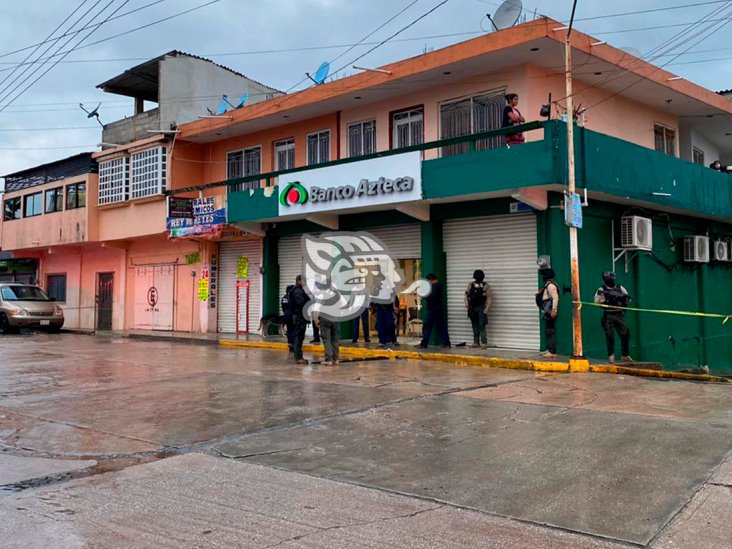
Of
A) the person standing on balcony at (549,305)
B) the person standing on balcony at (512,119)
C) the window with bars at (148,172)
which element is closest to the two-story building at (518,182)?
the person standing on balcony at (512,119)

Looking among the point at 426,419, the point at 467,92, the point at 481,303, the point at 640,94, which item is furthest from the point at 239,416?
the point at 640,94

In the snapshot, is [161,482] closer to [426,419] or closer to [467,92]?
[426,419]

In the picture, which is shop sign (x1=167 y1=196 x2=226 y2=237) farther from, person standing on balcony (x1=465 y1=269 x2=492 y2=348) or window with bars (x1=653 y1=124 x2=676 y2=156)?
window with bars (x1=653 y1=124 x2=676 y2=156)

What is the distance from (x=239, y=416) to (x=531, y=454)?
376 centimetres

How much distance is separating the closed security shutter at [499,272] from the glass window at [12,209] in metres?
24.4

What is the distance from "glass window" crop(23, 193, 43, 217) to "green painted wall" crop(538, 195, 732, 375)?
24261mm

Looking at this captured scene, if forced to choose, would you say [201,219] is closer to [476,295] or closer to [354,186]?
[354,186]

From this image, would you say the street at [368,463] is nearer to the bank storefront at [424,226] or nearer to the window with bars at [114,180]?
the bank storefront at [424,226]

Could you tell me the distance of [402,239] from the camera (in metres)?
17.1

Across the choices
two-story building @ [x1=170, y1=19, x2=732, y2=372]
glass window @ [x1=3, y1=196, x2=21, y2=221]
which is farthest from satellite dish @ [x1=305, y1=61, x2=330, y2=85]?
glass window @ [x1=3, y1=196, x2=21, y2=221]

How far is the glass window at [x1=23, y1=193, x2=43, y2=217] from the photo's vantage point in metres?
29.2

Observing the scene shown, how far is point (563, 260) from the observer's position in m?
13.6

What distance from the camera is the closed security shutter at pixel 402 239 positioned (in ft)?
55.0

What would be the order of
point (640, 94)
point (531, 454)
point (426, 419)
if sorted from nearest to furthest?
point (531, 454) < point (426, 419) < point (640, 94)
